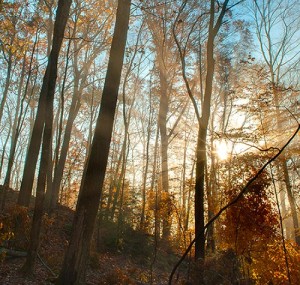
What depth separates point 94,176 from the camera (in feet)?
17.7

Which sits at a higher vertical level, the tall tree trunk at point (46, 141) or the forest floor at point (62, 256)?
the tall tree trunk at point (46, 141)

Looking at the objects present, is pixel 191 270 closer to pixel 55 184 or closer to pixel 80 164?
pixel 55 184

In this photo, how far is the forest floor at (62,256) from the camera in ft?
21.7

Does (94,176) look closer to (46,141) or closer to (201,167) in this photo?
(46,141)

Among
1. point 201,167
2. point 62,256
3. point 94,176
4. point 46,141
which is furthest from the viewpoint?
point 62,256

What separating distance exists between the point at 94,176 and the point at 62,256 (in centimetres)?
446

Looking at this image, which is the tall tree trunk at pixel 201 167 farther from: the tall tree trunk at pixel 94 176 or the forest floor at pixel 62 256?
the tall tree trunk at pixel 94 176

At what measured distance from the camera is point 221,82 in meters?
15.8

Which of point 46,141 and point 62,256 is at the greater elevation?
point 46,141

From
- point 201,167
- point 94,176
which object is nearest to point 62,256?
point 94,176

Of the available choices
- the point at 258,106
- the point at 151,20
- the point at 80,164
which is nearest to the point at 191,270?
the point at 258,106

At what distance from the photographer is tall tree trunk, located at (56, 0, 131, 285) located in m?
4.96

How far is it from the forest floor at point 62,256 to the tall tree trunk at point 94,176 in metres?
A: 1.26

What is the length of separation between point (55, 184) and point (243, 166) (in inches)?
317
